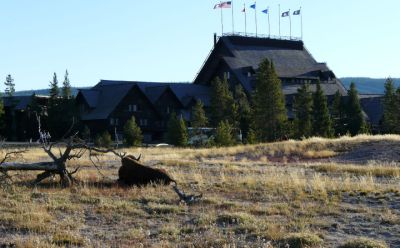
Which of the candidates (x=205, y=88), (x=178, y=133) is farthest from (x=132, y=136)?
(x=205, y=88)

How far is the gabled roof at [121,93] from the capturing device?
81.2m

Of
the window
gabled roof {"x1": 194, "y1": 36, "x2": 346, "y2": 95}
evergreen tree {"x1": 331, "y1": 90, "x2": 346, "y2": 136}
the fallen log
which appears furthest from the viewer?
gabled roof {"x1": 194, "y1": 36, "x2": 346, "y2": 95}

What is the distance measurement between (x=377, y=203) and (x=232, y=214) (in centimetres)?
498

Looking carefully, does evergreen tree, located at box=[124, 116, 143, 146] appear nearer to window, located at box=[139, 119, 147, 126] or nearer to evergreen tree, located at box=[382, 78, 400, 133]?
window, located at box=[139, 119, 147, 126]

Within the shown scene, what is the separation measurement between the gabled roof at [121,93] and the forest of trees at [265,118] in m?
6.47

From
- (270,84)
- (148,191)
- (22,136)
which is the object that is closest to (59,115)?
(22,136)

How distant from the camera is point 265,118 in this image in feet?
206

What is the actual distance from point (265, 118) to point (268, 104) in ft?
4.93

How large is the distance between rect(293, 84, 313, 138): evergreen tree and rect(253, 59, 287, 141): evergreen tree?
209 centimetres

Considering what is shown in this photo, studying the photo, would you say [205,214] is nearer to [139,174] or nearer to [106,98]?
[139,174]

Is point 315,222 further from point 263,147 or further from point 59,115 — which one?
point 59,115

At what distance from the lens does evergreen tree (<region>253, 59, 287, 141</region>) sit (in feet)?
205

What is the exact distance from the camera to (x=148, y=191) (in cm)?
1758

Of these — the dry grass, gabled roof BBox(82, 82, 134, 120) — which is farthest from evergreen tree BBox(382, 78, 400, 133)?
the dry grass
